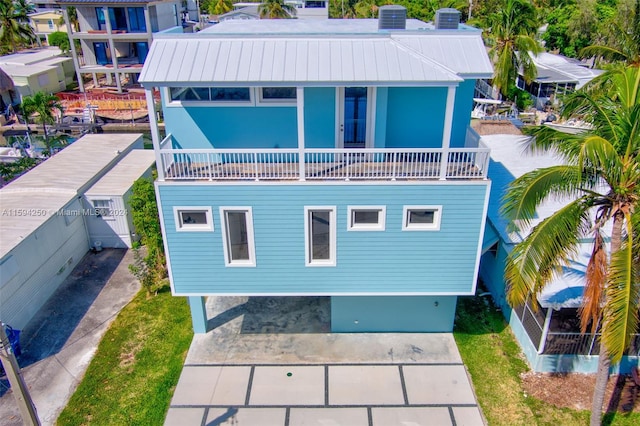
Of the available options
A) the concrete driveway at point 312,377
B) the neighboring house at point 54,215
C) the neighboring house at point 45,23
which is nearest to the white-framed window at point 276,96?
the concrete driveway at point 312,377

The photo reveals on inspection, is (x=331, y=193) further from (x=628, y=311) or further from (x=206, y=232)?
(x=628, y=311)

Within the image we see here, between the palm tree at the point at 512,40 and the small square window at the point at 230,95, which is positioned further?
the palm tree at the point at 512,40

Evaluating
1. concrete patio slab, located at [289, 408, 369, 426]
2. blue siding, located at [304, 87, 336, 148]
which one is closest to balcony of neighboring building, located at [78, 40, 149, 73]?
blue siding, located at [304, 87, 336, 148]

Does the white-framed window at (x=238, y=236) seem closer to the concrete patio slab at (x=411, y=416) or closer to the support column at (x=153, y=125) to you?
the support column at (x=153, y=125)

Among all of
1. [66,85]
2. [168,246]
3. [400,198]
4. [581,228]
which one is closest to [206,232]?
[168,246]

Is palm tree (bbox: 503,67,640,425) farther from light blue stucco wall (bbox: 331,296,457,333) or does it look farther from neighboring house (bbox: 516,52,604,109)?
neighboring house (bbox: 516,52,604,109)

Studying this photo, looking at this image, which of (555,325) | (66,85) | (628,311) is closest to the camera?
(628,311)
